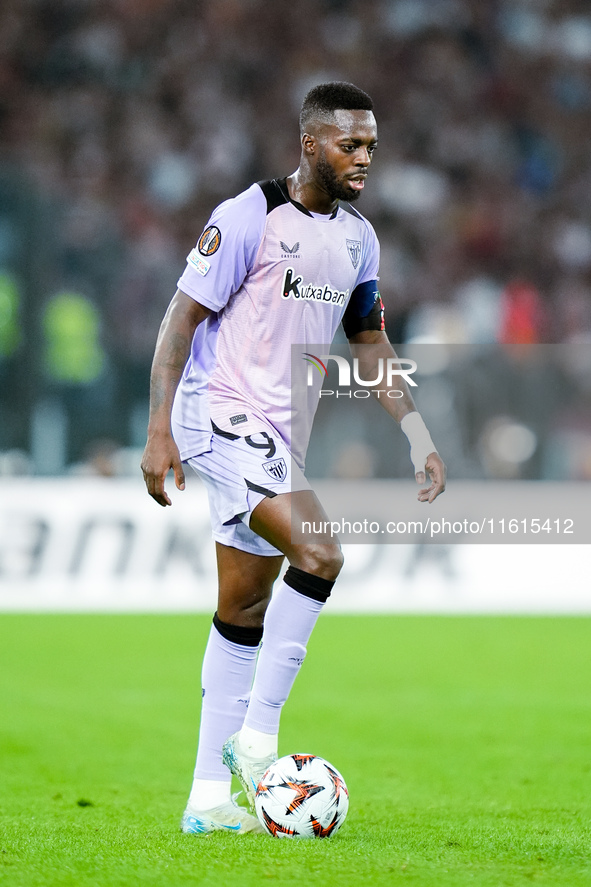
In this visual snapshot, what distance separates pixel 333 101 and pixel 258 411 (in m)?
0.97

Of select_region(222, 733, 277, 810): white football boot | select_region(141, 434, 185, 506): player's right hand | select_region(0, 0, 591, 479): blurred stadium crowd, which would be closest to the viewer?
select_region(141, 434, 185, 506): player's right hand

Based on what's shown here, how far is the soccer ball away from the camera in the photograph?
11.5 feet

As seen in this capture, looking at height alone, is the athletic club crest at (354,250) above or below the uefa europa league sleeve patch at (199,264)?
above

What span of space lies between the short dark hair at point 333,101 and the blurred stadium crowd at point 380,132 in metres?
7.01

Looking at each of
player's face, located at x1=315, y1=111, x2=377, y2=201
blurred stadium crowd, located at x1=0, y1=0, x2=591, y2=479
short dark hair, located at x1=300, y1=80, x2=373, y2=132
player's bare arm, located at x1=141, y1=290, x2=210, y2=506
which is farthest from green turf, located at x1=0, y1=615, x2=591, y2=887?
blurred stadium crowd, located at x1=0, y1=0, x2=591, y2=479

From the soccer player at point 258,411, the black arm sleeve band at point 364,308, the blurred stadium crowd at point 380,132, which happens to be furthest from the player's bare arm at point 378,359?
the blurred stadium crowd at point 380,132

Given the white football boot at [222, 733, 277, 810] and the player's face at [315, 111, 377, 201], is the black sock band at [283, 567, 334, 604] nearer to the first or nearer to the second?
the white football boot at [222, 733, 277, 810]

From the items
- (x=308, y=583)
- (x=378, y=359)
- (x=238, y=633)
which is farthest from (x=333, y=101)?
(x=238, y=633)

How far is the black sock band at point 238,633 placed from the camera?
12.7ft

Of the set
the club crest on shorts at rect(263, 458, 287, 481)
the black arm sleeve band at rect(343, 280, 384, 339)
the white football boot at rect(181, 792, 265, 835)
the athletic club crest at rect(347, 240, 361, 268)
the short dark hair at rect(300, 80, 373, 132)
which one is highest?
the short dark hair at rect(300, 80, 373, 132)

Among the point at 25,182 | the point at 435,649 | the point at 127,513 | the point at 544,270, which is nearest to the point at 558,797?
the point at 435,649

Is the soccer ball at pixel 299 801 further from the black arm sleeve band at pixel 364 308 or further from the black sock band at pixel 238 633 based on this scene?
the black arm sleeve band at pixel 364 308

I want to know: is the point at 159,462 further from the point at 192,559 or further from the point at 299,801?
the point at 192,559

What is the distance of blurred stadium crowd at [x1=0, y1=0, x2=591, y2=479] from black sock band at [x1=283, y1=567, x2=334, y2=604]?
728 centimetres
